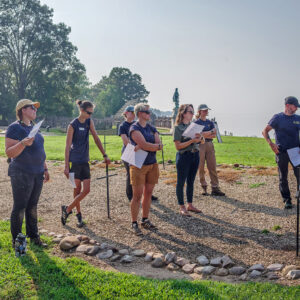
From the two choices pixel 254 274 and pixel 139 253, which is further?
pixel 139 253

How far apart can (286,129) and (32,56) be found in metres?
52.8

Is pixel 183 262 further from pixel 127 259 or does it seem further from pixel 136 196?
pixel 136 196

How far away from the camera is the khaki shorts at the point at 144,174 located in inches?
222

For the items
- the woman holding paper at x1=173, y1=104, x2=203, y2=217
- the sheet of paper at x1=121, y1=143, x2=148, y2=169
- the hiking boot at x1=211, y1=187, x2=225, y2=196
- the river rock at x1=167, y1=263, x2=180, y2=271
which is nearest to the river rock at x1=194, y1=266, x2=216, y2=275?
the river rock at x1=167, y1=263, x2=180, y2=271

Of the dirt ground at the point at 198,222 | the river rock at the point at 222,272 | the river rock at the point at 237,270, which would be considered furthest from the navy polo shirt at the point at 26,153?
the river rock at the point at 237,270

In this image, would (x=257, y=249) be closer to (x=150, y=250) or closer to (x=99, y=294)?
(x=150, y=250)

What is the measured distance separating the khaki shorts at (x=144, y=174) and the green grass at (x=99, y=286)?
1703 mm

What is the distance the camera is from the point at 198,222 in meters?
6.39

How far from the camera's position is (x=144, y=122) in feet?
18.5

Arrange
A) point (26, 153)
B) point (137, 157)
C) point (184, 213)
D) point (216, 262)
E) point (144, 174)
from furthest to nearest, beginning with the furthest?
point (184, 213) → point (144, 174) → point (137, 157) → point (26, 153) → point (216, 262)

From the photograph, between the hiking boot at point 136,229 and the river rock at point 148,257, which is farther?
the hiking boot at point 136,229

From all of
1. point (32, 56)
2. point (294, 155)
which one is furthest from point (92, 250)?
point (32, 56)

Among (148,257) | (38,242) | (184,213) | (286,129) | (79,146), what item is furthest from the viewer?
(286,129)

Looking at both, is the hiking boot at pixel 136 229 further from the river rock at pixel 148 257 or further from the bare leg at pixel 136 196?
the river rock at pixel 148 257
